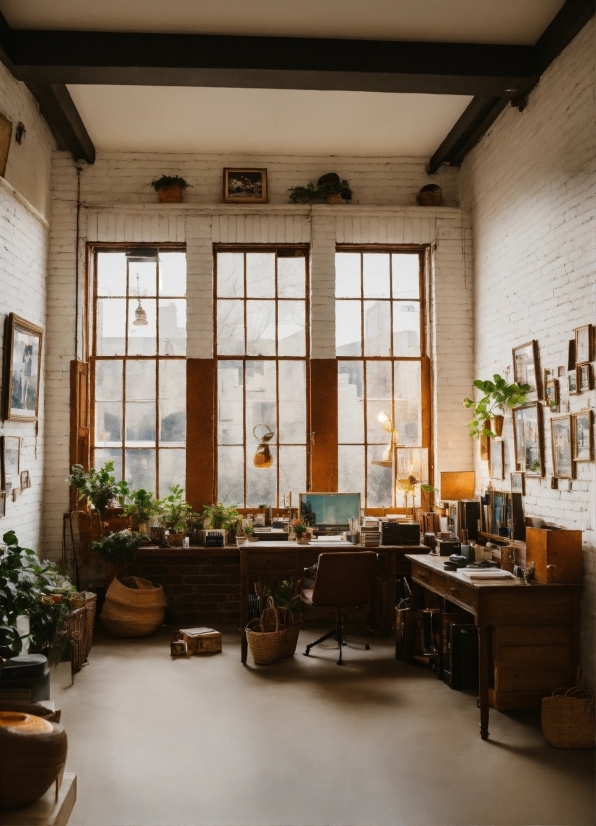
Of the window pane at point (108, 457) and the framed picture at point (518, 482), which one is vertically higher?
the window pane at point (108, 457)

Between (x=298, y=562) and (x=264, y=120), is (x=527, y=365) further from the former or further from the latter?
(x=264, y=120)

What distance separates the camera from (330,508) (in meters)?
8.07

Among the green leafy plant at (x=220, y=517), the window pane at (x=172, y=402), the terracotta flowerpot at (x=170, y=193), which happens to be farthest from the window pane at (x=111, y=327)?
the green leafy plant at (x=220, y=517)

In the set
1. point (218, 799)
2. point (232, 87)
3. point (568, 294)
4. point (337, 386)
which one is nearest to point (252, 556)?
point (337, 386)

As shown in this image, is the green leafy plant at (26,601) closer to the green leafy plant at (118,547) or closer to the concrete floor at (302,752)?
the concrete floor at (302,752)

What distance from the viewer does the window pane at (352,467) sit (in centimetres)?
853

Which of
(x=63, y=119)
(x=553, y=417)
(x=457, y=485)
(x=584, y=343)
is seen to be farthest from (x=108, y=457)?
(x=584, y=343)

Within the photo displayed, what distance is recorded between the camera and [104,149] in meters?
8.52

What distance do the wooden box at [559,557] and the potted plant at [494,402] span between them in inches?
63.7

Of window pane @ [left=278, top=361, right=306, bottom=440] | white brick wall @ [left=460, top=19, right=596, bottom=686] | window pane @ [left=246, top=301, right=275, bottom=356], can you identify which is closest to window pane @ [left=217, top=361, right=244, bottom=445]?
window pane @ [left=246, top=301, right=275, bottom=356]

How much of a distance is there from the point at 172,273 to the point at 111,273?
0.71 metres

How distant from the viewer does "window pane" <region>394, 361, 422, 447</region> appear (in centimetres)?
863

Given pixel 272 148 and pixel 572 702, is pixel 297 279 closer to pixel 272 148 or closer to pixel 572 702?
pixel 272 148

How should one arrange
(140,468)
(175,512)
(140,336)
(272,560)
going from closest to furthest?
(272,560) < (175,512) < (140,468) < (140,336)
